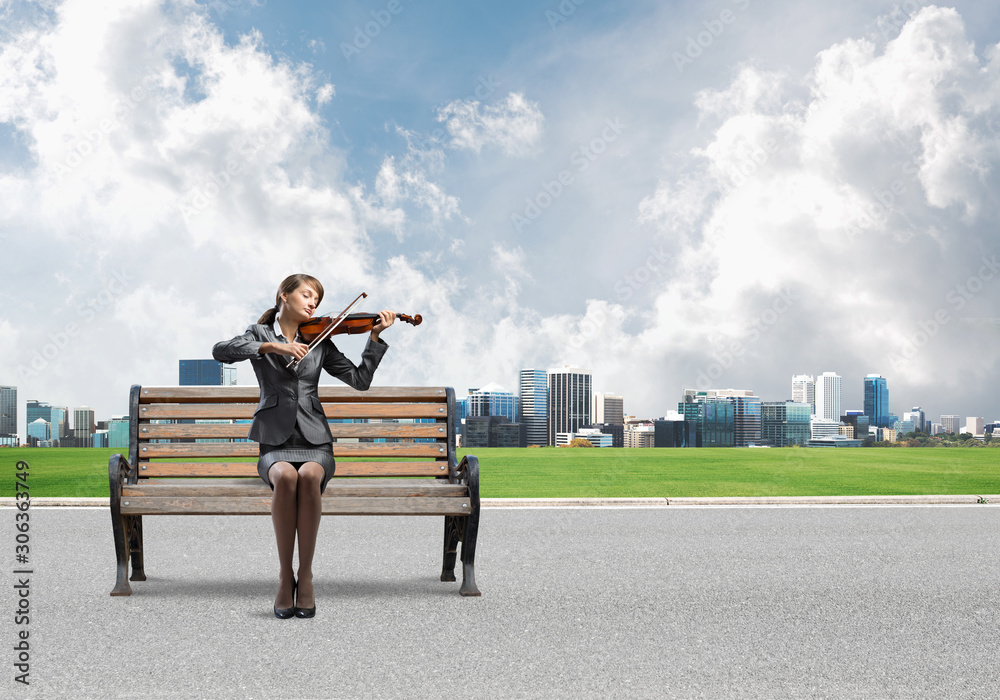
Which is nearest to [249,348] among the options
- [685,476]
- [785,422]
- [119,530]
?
[119,530]

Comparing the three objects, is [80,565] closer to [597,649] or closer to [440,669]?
[440,669]

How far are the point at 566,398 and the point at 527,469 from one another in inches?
2456

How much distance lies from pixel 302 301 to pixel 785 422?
58246 millimetres

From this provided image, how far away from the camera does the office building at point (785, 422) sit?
51.0 metres

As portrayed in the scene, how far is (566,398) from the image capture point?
7575 cm

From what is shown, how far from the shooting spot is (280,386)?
13.6 ft

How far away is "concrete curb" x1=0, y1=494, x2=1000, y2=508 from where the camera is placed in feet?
26.0

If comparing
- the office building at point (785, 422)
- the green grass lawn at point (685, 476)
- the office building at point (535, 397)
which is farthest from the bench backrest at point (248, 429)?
the office building at point (535, 397)

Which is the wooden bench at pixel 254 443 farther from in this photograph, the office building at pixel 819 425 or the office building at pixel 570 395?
the office building at pixel 570 395

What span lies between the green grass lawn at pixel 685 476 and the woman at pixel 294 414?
205 inches

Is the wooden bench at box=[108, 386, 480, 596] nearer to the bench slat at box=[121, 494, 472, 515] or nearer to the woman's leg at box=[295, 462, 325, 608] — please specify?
the bench slat at box=[121, 494, 472, 515]

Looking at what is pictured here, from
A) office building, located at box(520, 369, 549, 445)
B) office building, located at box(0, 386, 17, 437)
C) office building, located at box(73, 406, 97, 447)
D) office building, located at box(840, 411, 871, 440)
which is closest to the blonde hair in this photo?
office building, located at box(73, 406, 97, 447)

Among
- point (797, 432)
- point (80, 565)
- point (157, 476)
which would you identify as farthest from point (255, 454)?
point (797, 432)

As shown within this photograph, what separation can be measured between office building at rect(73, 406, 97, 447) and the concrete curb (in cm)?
1505
